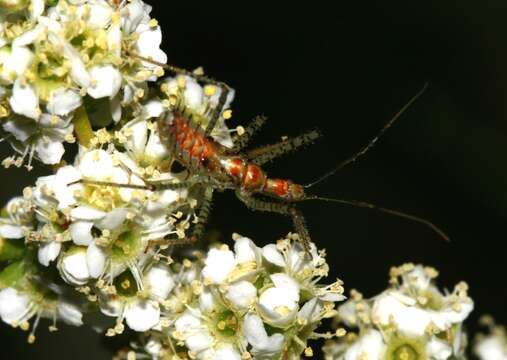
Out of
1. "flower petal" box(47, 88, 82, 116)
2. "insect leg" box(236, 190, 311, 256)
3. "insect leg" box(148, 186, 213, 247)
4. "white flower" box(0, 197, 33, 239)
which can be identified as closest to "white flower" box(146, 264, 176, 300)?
"insect leg" box(148, 186, 213, 247)

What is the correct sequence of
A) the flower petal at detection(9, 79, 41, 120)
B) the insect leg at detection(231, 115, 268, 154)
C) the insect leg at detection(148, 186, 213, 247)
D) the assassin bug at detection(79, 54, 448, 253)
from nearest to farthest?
the flower petal at detection(9, 79, 41, 120) < the insect leg at detection(148, 186, 213, 247) < the assassin bug at detection(79, 54, 448, 253) < the insect leg at detection(231, 115, 268, 154)

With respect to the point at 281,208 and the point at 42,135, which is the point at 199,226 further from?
the point at 42,135

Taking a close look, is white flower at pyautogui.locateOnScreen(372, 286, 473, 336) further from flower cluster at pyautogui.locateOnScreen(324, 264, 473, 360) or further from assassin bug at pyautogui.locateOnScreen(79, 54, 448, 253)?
assassin bug at pyautogui.locateOnScreen(79, 54, 448, 253)

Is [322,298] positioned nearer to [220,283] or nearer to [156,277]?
[220,283]

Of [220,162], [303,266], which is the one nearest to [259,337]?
[303,266]

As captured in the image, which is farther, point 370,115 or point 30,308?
point 370,115
